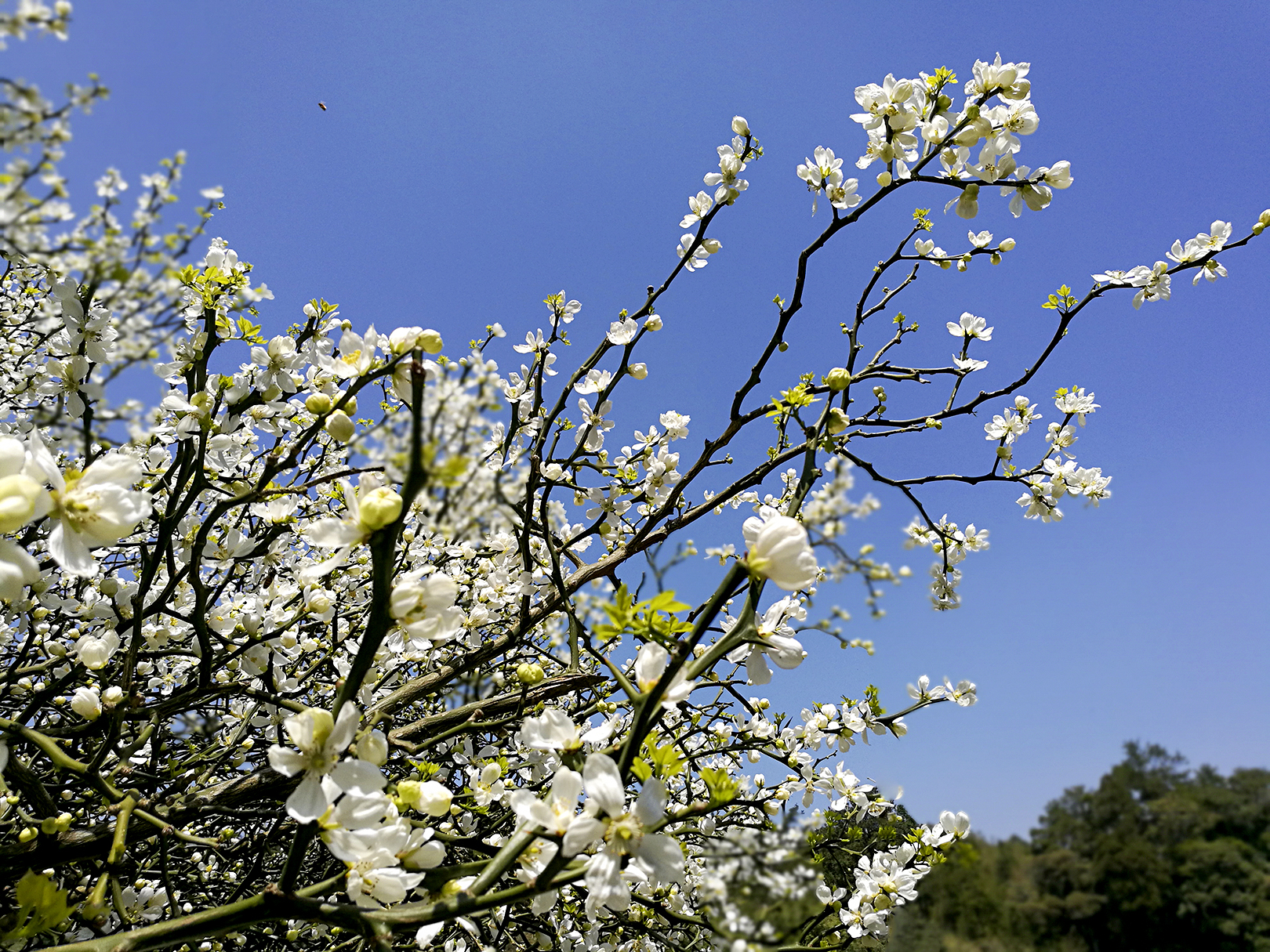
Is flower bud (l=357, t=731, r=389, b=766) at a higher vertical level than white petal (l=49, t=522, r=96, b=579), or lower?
lower

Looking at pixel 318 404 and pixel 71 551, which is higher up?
pixel 318 404

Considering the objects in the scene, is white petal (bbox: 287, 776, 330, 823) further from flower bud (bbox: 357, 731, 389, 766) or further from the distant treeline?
the distant treeline

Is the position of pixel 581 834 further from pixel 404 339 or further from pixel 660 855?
pixel 404 339

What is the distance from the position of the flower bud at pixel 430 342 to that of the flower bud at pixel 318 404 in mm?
322

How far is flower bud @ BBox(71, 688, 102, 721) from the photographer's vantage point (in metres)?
1.23

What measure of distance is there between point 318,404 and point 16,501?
0.49m

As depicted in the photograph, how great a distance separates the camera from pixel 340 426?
3.50 ft

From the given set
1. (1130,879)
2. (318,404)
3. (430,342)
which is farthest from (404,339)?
(1130,879)

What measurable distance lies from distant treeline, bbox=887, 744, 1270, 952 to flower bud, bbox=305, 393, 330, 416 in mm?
27589

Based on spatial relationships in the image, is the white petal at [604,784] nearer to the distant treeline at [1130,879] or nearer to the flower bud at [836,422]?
the flower bud at [836,422]

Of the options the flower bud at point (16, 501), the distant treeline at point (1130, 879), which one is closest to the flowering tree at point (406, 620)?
the flower bud at point (16, 501)

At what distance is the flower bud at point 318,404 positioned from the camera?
3.77 ft

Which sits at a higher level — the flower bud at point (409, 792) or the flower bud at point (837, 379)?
the flower bud at point (837, 379)

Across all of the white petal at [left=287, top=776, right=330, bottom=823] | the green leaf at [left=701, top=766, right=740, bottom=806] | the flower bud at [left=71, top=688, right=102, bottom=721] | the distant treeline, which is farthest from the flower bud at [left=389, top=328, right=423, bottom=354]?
the distant treeline
